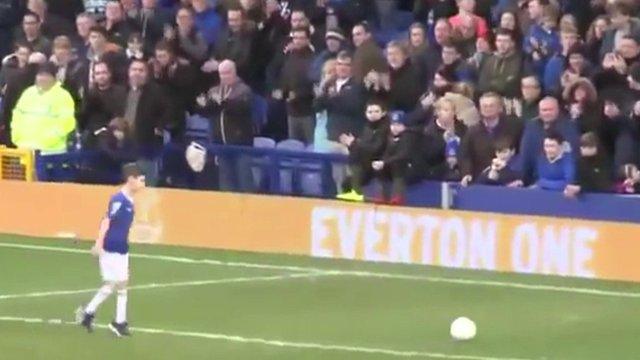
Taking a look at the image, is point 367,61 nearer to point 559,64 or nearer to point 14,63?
point 559,64

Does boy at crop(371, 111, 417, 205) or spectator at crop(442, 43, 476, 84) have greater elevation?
spectator at crop(442, 43, 476, 84)

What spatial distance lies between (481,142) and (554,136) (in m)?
1.00

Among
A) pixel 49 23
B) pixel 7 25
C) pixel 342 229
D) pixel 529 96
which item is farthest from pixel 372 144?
pixel 7 25

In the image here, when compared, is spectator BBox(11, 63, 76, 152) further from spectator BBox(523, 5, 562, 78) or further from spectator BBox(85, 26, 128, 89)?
spectator BBox(523, 5, 562, 78)

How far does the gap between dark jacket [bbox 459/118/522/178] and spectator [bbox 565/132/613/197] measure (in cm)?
83

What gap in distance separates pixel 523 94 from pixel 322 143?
2.45 m

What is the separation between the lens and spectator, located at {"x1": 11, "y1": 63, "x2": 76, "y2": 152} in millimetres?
22109

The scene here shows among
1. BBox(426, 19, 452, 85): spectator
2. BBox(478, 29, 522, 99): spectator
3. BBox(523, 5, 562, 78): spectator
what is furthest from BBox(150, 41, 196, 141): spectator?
BBox(523, 5, 562, 78): spectator

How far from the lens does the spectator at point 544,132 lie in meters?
19.0

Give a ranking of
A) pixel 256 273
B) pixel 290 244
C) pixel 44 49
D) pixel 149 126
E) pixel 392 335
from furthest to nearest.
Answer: pixel 44 49 → pixel 149 126 → pixel 290 244 → pixel 256 273 → pixel 392 335

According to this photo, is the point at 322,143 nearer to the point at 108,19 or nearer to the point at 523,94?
the point at 523,94

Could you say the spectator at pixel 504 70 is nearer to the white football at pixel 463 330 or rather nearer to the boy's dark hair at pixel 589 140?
the boy's dark hair at pixel 589 140

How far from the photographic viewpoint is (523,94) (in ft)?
65.4

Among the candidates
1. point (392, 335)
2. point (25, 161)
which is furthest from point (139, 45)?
point (392, 335)
